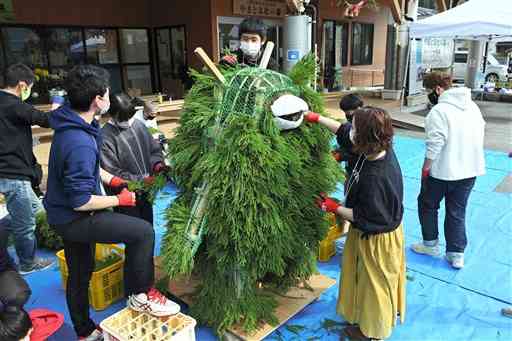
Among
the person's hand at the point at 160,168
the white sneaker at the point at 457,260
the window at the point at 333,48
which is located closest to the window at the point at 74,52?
the window at the point at 333,48

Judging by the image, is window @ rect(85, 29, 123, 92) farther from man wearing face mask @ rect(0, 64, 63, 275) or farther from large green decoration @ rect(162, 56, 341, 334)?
large green decoration @ rect(162, 56, 341, 334)

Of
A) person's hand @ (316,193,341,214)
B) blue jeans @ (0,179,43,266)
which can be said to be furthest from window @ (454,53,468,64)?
blue jeans @ (0,179,43,266)

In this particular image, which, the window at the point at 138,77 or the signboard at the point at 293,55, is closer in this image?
the signboard at the point at 293,55

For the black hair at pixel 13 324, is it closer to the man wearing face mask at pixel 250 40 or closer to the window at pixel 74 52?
the man wearing face mask at pixel 250 40

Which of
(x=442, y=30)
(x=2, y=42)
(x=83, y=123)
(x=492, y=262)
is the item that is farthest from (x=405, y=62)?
(x=83, y=123)

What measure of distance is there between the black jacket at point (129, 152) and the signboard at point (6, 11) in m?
7.34

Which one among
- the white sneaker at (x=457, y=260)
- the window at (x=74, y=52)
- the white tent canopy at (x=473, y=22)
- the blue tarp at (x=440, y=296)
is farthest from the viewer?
the window at (x=74, y=52)

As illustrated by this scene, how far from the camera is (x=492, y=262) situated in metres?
3.32

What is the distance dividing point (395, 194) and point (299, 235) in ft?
2.00

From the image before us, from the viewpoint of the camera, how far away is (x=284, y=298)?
107 inches

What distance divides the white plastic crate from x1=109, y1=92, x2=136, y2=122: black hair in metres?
1.26

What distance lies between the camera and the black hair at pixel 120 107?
271cm

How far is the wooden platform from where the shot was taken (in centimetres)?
237

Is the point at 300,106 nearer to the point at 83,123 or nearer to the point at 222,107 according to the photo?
the point at 222,107
